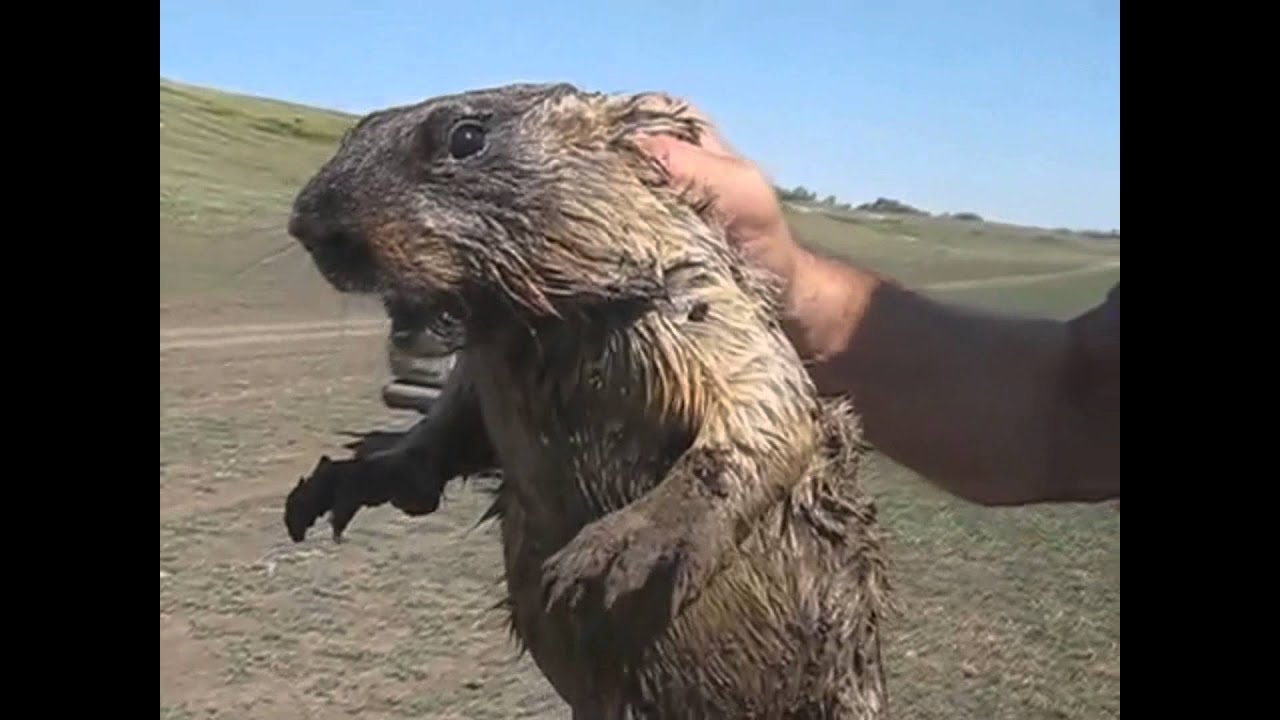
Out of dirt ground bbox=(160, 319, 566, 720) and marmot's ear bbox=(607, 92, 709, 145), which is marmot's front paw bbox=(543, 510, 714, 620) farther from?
dirt ground bbox=(160, 319, 566, 720)

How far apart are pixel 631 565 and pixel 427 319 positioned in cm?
17

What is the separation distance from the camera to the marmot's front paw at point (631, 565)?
2.64ft

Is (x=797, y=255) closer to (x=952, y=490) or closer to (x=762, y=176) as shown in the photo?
(x=762, y=176)

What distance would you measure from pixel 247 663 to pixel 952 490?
22.5 inches

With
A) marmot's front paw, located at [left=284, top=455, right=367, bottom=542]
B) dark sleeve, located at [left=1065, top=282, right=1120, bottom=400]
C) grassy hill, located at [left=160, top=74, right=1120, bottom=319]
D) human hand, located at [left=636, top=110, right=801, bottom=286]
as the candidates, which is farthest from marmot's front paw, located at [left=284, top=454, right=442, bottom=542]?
dark sleeve, located at [left=1065, top=282, right=1120, bottom=400]

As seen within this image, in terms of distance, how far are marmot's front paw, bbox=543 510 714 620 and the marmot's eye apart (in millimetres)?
215

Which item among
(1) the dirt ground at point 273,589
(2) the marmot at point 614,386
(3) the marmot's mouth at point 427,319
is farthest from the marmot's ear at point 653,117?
(1) the dirt ground at point 273,589

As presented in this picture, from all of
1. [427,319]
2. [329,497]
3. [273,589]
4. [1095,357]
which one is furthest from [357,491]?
[1095,357]

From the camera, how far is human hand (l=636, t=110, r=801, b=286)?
34.9 inches

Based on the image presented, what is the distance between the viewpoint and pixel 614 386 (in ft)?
2.79

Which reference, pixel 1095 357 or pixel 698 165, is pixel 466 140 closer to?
pixel 698 165

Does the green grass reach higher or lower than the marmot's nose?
lower

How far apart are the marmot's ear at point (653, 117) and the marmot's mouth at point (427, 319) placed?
0.13 metres
